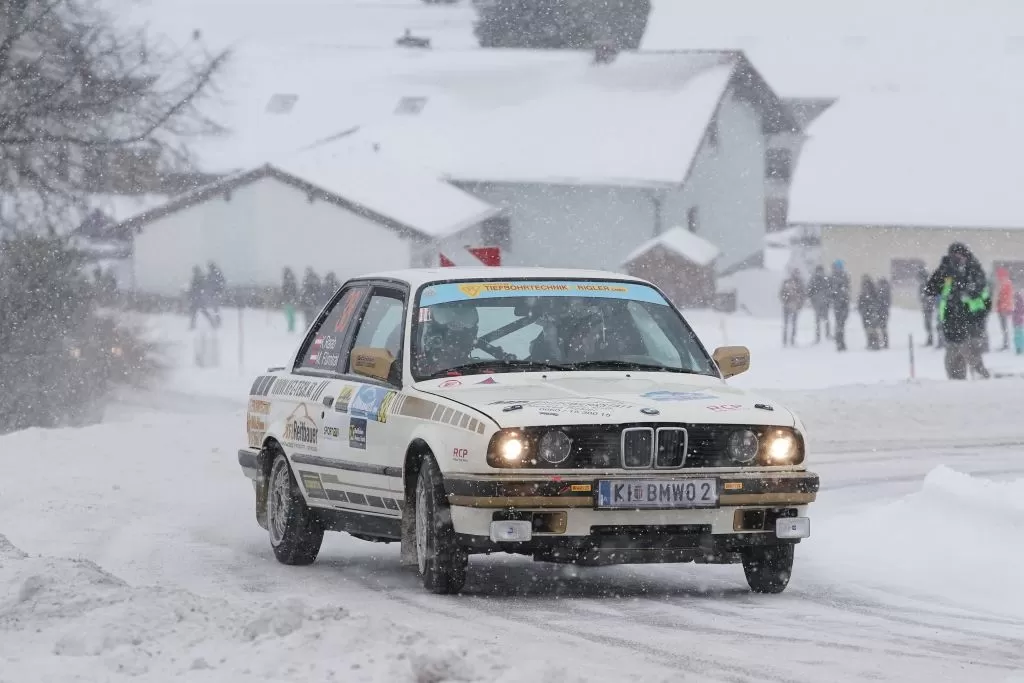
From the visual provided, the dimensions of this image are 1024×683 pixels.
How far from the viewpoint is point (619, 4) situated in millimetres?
88062

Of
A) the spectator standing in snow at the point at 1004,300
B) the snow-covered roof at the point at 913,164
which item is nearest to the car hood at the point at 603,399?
the spectator standing in snow at the point at 1004,300

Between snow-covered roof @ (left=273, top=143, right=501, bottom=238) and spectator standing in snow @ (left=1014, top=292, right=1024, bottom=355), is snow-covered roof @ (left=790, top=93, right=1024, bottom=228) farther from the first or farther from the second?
spectator standing in snow @ (left=1014, top=292, right=1024, bottom=355)

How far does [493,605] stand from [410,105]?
2694 inches

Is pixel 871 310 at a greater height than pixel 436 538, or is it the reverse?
pixel 871 310

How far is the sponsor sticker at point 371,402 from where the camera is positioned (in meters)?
8.44

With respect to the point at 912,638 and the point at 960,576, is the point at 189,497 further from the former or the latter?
the point at 912,638

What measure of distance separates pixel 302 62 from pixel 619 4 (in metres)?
16.5

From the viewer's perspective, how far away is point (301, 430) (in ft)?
30.7

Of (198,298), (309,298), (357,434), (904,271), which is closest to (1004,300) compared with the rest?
(309,298)

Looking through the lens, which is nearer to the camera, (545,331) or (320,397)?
(545,331)

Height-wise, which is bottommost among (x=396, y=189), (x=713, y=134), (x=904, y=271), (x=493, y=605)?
(x=493, y=605)

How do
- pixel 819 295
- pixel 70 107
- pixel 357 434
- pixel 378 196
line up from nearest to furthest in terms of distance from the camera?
pixel 357 434
pixel 70 107
pixel 819 295
pixel 378 196

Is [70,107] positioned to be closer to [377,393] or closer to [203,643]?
[377,393]

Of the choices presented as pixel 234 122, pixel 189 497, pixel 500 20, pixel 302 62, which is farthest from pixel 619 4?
pixel 189 497
